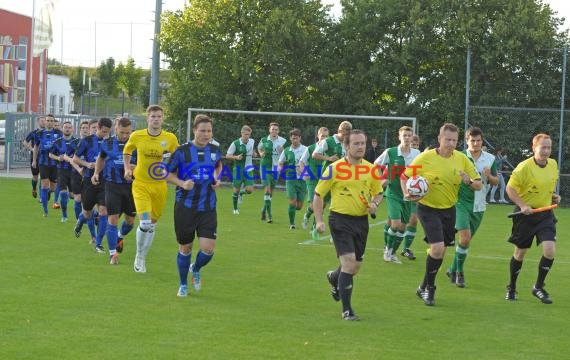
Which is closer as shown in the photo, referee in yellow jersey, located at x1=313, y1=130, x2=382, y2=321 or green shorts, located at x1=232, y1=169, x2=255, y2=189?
referee in yellow jersey, located at x1=313, y1=130, x2=382, y2=321

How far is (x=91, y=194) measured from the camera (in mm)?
13414

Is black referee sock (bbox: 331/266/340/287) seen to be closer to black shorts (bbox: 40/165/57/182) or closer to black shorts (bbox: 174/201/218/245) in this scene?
black shorts (bbox: 174/201/218/245)

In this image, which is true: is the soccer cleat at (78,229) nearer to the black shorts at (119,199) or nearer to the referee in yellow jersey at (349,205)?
the black shorts at (119,199)

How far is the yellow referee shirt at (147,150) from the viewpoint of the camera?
448 inches

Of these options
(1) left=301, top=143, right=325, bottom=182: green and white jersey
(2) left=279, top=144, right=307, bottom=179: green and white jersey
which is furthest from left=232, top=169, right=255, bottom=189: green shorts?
(1) left=301, top=143, right=325, bottom=182: green and white jersey

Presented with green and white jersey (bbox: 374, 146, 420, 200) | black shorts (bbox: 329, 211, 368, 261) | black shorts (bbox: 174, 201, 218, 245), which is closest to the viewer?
black shorts (bbox: 329, 211, 368, 261)

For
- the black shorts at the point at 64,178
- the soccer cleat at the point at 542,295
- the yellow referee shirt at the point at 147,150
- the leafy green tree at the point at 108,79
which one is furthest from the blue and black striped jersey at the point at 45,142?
the leafy green tree at the point at 108,79

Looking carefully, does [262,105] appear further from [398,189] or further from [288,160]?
[398,189]

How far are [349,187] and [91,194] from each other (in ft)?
17.9

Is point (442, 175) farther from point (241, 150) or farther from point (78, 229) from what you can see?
point (241, 150)

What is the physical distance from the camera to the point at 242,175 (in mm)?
20797

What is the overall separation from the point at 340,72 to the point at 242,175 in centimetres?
1026

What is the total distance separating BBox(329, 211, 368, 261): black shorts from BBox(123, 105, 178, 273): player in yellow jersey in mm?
2910

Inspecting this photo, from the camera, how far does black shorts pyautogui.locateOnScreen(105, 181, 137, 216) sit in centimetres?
1228
